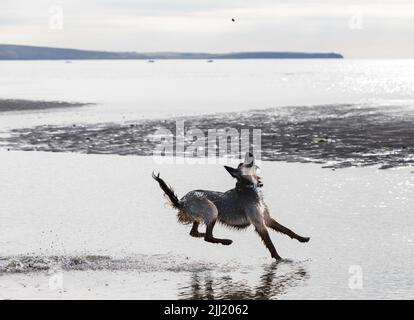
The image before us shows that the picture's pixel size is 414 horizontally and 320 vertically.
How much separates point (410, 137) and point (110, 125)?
16.6 metres

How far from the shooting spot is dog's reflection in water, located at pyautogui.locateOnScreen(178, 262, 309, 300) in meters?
11.1

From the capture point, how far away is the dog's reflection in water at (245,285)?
11055mm

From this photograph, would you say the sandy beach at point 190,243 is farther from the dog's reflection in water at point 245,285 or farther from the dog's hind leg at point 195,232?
the dog's hind leg at point 195,232

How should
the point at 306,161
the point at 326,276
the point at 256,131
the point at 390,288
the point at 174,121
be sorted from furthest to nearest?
the point at 174,121 < the point at 256,131 < the point at 306,161 < the point at 326,276 < the point at 390,288

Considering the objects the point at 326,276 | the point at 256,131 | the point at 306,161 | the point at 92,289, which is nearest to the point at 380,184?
the point at 306,161

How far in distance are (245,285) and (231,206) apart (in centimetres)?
201

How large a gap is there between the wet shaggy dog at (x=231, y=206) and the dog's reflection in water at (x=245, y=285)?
913mm

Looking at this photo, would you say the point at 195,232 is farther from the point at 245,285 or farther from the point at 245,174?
the point at 245,285

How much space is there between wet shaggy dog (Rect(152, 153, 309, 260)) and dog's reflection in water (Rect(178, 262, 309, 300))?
91 centimetres

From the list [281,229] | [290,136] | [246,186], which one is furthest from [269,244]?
[290,136]

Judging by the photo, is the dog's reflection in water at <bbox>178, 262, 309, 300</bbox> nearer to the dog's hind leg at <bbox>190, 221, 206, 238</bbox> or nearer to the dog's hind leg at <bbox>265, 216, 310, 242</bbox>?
the dog's hind leg at <bbox>265, 216, 310, 242</bbox>

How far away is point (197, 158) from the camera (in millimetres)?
27531

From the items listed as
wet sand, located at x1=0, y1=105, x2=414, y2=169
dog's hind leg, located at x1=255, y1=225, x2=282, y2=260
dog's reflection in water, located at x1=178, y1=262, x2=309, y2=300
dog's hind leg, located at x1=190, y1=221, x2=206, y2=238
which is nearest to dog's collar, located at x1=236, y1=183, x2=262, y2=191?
dog's hind leg, located at x1=255, y1=225, x2=282, y2=260

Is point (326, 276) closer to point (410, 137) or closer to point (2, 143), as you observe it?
point (410, 137)
